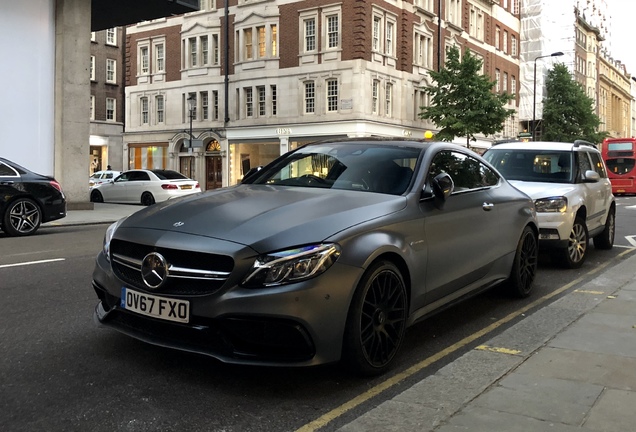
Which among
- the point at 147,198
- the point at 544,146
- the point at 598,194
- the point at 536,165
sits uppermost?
the point at 544,146

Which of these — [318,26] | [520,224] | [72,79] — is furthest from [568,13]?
[520,224]

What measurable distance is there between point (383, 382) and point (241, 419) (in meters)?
1.02

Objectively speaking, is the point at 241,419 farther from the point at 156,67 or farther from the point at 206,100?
the point at 156,67

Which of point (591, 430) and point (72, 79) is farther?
point (72, 79)

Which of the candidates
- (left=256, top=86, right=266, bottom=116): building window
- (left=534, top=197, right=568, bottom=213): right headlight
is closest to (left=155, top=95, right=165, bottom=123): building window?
(left=256, top=86, right=266, bottom=116): building window

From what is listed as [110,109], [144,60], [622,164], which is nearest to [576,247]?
[622,164]

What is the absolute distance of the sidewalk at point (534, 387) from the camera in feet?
10.1

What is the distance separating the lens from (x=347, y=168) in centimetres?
508

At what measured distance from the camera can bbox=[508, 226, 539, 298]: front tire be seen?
636cm

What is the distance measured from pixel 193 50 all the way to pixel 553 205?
3922cm

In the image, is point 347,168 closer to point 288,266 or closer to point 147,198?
point 288,266

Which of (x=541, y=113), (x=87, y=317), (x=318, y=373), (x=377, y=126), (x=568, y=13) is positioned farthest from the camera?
(x=568, y=13)

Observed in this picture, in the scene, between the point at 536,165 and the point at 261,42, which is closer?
the point at 536,165

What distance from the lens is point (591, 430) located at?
2.99m
